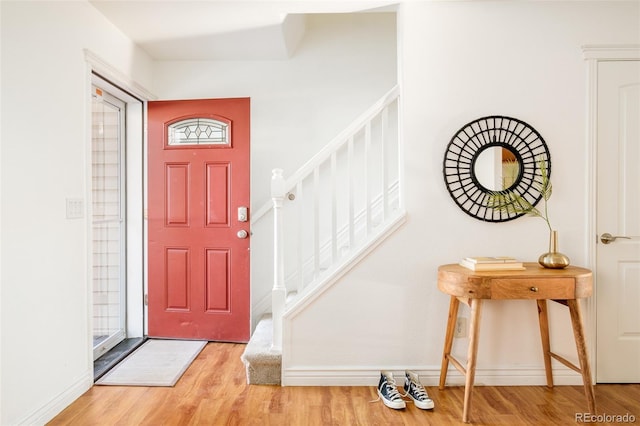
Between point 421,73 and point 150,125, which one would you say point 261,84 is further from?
point 421,73

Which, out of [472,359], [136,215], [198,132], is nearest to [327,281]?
[472,359]

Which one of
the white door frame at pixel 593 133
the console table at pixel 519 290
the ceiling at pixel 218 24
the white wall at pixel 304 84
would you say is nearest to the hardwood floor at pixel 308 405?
the console table at pixel 519 290

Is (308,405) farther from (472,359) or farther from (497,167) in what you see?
(497,167)

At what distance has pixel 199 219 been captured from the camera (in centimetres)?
313

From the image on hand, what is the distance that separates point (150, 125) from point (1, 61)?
1.41 meters

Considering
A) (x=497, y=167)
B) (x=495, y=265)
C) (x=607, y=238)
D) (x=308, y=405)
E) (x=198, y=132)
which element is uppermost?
(x=198, y=132)

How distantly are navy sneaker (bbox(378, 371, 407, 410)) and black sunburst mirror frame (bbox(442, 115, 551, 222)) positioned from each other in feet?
3.68

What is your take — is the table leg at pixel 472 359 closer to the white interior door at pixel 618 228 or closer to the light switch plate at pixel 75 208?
the white interior door at pixel 618 228

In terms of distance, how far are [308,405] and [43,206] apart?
5.82 ft

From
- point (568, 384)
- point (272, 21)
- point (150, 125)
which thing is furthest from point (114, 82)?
point (568, 384)

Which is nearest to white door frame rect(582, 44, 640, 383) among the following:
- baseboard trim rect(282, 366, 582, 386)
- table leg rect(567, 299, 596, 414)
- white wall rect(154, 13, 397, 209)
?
baseboard trim rect(282, 366, 582, 386)

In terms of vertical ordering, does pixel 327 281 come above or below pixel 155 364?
above

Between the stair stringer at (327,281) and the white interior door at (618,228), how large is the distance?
1.29 meters

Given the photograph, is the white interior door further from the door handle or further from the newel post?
the newel post
